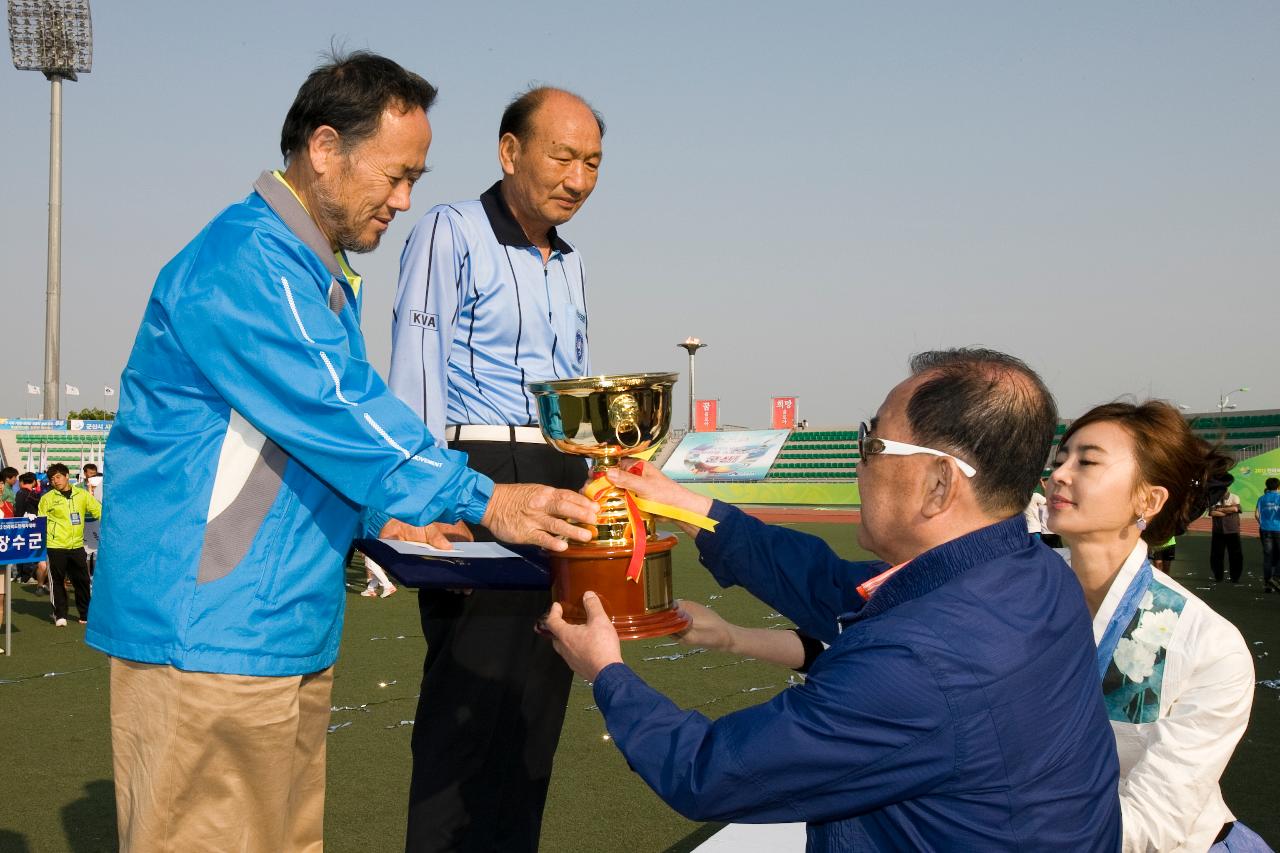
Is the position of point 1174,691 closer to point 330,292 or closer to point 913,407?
point 913,407

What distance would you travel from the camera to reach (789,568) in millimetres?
2500

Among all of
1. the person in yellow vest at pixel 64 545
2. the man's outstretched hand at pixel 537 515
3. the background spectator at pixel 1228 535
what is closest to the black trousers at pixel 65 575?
the person in yellow vest at pixel 64 545

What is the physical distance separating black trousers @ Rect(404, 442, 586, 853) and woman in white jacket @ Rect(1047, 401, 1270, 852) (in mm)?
1448

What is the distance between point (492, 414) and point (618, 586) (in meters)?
0.84

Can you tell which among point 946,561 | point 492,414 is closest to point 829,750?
point 946,561

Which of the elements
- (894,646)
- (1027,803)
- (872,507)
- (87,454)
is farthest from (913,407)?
(87,454)

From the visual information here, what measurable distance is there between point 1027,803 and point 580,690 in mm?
5357

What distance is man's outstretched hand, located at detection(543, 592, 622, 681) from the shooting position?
1.77m

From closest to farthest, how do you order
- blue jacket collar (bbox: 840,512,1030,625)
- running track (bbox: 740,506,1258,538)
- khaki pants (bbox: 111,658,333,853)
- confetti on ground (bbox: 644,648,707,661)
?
blue jacket collar (bbox: 840,512,1030,625) → khaki pants (bbox: 111,658,333,853) → confetti on ground (bbox: 644,648,707,661) → running track (bbox: 740,506,1258,538)

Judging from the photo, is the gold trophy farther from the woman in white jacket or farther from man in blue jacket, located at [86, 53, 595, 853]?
the woman in white jacket

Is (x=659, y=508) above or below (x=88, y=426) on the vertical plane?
above

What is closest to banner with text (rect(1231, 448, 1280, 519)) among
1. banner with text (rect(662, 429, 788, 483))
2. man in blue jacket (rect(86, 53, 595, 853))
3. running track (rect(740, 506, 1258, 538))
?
running track (rect(740, 506, 1258, 538))

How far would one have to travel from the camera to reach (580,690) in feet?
21.9

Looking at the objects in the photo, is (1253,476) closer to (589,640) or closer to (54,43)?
(589,640)
